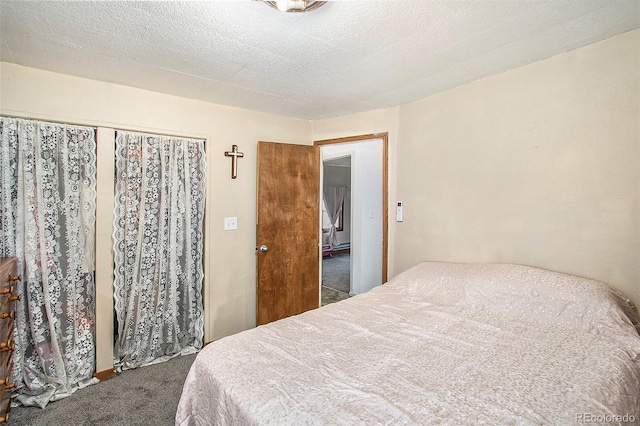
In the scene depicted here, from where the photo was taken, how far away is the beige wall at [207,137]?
2094mm

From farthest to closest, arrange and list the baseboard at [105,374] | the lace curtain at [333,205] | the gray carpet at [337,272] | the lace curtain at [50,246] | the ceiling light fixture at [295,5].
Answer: the lace curtain at [333,205], the gray carpet at [337,272], the baseboard at [105,374], the lace curtain at [50,246], the ceiling light fixture at [295,5]

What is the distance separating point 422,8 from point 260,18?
78cm

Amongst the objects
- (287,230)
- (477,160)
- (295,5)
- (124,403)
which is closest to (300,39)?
(295,5)

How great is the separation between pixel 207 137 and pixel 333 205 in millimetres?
5420

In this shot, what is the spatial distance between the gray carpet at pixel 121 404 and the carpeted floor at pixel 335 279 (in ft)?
7.06

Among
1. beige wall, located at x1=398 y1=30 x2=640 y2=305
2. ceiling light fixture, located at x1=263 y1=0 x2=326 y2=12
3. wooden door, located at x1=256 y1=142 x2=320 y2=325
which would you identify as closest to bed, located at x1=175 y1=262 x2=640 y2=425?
beige wall, located at x1=398 y1=30 x2=640 y2=305

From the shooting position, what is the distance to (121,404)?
79.7 inches

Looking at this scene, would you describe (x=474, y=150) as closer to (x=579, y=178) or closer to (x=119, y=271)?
(x=579, y=178)

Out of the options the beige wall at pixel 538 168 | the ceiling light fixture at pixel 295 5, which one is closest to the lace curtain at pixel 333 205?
the beige wall at pixel 538 168

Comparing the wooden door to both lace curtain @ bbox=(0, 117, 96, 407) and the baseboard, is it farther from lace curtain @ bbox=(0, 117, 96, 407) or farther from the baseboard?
lace curtain @ bbox=(0, 117, 96, 407)

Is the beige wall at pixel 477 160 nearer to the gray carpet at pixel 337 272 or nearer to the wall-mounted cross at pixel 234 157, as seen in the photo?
the wall-mounted cross at pixel 234 157

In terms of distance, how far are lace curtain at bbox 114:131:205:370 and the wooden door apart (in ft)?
1.88

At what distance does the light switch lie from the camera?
292cm

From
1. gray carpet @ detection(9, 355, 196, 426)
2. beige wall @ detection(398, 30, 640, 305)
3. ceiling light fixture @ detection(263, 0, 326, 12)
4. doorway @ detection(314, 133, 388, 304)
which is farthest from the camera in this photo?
doorway @ detection(314, 133, 388, 304)
